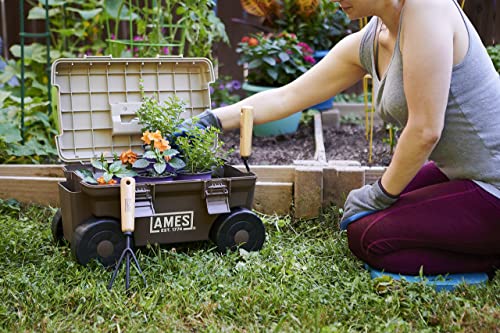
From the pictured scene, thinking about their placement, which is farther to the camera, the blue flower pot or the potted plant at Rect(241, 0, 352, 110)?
the potted plant at Rect(241, 0, 352, 110)

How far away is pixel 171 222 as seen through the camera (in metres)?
2.19

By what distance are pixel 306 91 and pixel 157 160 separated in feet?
2.16

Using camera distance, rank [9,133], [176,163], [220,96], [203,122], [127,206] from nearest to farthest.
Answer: [127,206] → [176,163] → [203,122] → [9,133] → [220,96]

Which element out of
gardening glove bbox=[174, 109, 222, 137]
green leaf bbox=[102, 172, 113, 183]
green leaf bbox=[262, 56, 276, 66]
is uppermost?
green leaf bbox=[262, 56, 276, 66]

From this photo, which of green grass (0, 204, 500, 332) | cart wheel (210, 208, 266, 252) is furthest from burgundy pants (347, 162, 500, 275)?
cart wheel (210, 208, 266, 252)

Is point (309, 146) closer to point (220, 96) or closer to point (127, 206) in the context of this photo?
point (220, 96)

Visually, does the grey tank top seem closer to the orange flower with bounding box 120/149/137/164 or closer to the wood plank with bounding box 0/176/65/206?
the orange flower with bounding box 120/149/137/164

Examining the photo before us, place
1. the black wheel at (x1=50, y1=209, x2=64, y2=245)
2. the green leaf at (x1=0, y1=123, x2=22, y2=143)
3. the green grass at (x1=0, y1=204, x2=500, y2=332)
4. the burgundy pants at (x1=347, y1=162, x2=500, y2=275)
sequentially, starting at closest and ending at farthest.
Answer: the green grass at (x1=0, y1=204, x2=500, y2=332)
the burgundy pants at (x1=347, y1=162, x2=500, y2=275)
the black wheel at (x1=50, y1=209, x2=64, y2=245)
the green leaf at (x1=0, y1=123, x2=22, y2=143)

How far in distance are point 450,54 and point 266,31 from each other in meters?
3.05

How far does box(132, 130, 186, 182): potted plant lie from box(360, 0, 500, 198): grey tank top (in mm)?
790

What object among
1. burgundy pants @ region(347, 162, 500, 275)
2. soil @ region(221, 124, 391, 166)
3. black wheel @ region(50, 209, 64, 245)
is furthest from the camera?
soil @ region(221, 124, 391, 166)

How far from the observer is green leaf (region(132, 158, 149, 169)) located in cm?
Result: 226

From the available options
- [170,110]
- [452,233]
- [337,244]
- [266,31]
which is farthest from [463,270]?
[266,31]

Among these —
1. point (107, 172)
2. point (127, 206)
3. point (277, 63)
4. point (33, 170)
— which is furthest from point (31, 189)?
point (277, 63)
